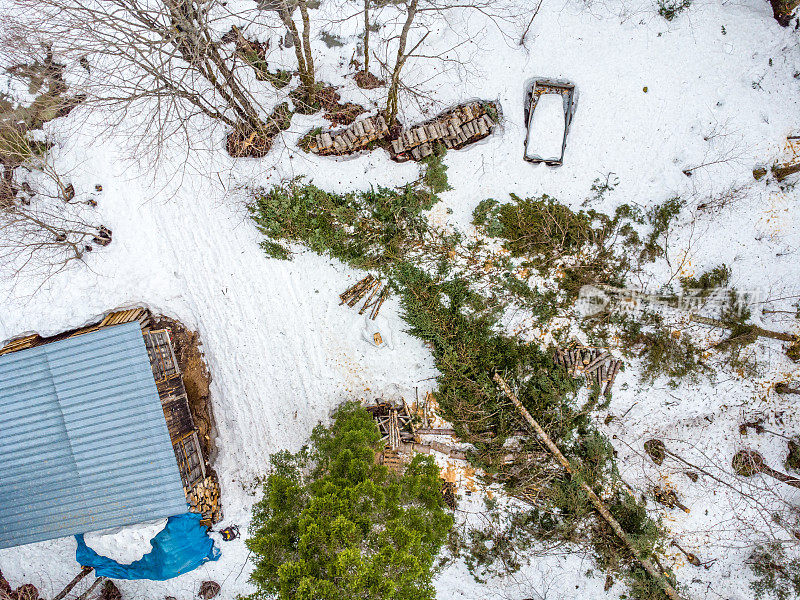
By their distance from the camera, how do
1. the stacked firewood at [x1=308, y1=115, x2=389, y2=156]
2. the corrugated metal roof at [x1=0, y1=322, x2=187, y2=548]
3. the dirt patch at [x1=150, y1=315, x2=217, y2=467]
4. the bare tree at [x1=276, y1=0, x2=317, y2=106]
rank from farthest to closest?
the dirt patch at [x1=150, y1=315, x2=217, y2=467]
the stacked firewood at [x1=308, y1=115, x2=389, y2=156]
the corrugated metal roof at [x1=0, y1=322, x2=187, y2=548]
the bare tree at [x1=276, y1=0, x2=317, y2=106]

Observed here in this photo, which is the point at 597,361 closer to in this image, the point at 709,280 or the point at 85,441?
the point at 709,280

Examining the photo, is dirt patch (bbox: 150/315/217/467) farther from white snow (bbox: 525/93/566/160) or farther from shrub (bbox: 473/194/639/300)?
white snow (bbox: 525/93/566/160)

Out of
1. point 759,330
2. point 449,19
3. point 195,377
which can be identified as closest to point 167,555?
point 195,377

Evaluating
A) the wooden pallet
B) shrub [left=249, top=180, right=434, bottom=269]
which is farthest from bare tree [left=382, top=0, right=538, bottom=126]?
the wooden pallet

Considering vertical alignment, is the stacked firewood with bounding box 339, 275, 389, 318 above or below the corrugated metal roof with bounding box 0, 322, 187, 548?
above

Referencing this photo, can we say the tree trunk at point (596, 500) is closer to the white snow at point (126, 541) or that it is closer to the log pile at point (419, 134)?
the log pile at point (419, 134)

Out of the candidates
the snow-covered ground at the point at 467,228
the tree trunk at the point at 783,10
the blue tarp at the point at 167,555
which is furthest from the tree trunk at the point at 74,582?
the tree trunk at the point at 783,10
